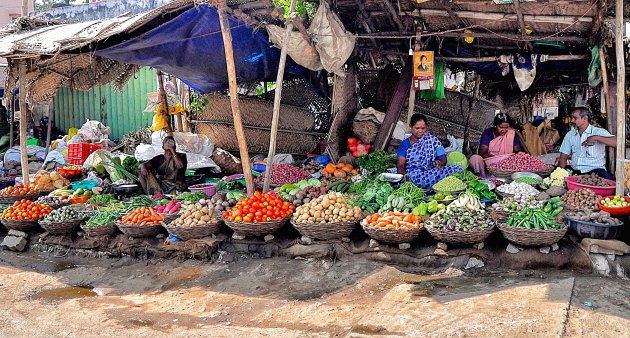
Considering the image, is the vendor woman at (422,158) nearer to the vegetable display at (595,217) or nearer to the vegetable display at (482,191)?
the vegetable display at (482,191)

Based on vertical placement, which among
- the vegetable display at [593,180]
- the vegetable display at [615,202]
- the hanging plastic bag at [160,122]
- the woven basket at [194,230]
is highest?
the hanging plastic bag at [160,122]

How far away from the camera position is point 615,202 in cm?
519

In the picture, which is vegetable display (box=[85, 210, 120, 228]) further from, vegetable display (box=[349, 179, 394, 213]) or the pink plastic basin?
the pink plastic basin

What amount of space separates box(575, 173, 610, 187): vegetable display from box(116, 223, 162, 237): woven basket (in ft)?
15.9

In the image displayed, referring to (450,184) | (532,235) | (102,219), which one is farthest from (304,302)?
(102,219)

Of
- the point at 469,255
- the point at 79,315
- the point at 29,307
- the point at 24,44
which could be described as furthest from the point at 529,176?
the point at 24,44

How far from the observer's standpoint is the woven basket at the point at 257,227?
19.0ft

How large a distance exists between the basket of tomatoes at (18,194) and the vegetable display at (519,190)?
6.86 m

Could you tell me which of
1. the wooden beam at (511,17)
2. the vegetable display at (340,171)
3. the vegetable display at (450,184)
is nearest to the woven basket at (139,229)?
the vegetable display at (340,171)

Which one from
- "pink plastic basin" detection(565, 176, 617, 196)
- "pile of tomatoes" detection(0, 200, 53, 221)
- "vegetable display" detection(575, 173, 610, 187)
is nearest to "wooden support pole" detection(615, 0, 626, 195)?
"pink plastic basin" detection(565, 176, 617, 196)

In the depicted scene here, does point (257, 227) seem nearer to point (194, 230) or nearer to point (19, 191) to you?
point (194, 230)

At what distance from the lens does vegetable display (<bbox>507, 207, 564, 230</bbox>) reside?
16.5 feet

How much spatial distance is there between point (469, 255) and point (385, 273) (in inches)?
33.1

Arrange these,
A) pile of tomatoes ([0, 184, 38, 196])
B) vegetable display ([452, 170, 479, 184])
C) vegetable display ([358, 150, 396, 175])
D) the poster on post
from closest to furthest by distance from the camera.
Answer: vegetable display ([452, 170, 479, 184])
vegetable display ([358, 150, 396, 175])
the poster on post
pile of tomatoes ([0, 184, 38, 196])
